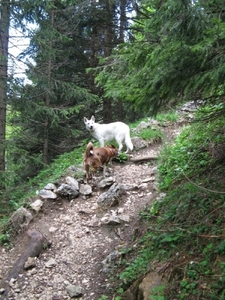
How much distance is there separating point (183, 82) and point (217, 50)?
52 cm

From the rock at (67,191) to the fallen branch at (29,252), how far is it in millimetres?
1337

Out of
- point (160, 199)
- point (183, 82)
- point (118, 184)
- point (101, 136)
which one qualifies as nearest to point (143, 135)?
point (101, 136)

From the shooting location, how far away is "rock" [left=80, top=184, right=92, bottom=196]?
23.2 ft

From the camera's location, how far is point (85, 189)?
717cm

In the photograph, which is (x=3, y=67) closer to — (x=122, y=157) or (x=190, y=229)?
(x=122, y=157)

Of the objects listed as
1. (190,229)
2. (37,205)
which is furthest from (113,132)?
(190,229)

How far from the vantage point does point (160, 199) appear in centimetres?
530

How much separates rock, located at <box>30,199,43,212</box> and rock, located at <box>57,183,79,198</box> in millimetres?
548

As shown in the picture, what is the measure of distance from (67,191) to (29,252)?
6.36 ft

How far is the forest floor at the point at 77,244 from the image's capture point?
467 centimetres

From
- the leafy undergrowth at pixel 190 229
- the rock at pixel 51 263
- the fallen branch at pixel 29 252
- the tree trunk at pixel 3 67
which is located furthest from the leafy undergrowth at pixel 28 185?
the leafy undergrowth at pixel 190 229

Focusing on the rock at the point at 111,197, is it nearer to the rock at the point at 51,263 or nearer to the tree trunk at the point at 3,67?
the rock at the point at 51,263

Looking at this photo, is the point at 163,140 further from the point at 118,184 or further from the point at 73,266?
the point at 73,266

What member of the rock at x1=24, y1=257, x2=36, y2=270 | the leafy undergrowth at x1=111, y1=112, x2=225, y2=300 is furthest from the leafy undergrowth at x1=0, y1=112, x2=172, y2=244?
the leafy undergrowth at x1=111, y1=112, x2=225, y2=300
